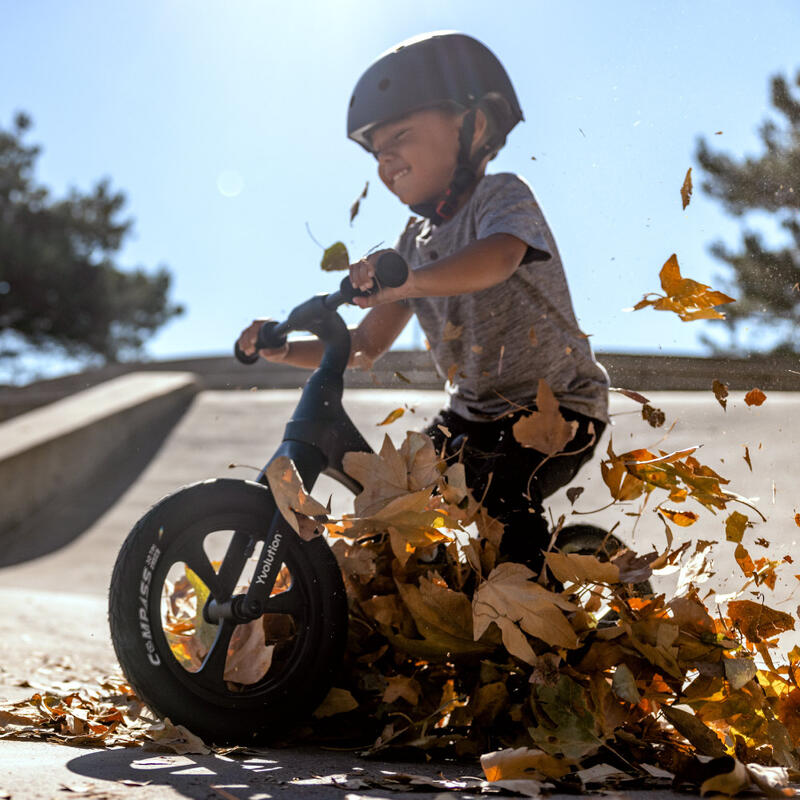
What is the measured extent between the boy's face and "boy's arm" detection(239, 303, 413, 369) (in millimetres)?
305

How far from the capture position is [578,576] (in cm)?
165

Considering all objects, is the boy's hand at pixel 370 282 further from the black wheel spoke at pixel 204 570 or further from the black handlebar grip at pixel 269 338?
the black wheel spoke at pixel 204 570

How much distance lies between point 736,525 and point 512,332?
2.24ft

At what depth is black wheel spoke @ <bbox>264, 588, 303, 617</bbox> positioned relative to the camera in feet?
A: 5.72

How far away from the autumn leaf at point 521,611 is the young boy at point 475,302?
1.19ft

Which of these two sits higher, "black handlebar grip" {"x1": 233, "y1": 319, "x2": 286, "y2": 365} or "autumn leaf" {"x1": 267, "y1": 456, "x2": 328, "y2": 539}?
"black handlebar grip" {"x1": 233, "y1": 319, "x2": 286, "y2": 365}

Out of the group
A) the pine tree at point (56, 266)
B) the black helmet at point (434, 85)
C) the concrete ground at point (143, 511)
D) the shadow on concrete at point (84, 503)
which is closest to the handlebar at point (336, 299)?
the concrete ground at point (143, 511)

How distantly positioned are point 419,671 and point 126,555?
25.3 inches

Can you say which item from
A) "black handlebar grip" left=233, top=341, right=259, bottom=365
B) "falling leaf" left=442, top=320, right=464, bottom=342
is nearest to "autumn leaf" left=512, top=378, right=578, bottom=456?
"falling leaf" left=442, top=320, right=464, bottom=342

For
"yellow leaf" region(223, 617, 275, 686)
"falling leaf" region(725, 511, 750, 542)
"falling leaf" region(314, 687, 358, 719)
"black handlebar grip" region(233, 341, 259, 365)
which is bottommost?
"falling leaf" region(314, 687, 358, 719)

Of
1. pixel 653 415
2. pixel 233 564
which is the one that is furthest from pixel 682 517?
pixel 233 564

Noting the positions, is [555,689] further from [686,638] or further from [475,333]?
[475,333]

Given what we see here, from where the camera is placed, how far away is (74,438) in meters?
7.99

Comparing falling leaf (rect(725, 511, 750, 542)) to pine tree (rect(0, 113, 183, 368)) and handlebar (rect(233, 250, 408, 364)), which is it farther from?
pine tree (rect(0, 113, 183, 368))
